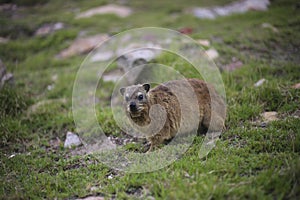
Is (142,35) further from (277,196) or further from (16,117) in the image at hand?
(277,196)

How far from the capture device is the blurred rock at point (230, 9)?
1267 cm

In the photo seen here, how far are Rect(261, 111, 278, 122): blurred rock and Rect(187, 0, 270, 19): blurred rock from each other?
7554mm

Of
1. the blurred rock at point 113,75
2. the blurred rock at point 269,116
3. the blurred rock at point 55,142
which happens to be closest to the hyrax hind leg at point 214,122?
the blurred rock at point 269,116

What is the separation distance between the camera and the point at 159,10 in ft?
46.3

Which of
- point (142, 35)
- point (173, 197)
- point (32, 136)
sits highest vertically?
point (142, 35)

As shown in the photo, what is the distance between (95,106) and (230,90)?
334 cm

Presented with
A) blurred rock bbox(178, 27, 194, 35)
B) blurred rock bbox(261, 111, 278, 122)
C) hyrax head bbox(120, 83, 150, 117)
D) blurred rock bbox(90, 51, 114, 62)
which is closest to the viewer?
hyrax head bbox(120, 83, 150, 117)

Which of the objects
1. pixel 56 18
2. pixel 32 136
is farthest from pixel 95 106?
pixel 56 18

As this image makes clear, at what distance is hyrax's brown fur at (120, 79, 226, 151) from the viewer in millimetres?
5730

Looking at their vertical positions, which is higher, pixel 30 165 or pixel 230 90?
pixel 230 90

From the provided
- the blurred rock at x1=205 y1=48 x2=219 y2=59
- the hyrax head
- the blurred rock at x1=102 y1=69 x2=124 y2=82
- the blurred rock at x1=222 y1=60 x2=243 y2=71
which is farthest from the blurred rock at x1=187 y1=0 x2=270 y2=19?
the hyrax head

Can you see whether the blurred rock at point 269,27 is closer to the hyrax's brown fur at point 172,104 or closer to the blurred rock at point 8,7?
the hyrax's brown fur at point 172,104

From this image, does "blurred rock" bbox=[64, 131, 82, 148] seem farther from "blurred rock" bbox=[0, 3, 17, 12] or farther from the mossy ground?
"blurred rock" bbox=[0, 3, 17, 12]

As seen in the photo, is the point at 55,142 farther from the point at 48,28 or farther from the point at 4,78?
the point at 48,28
